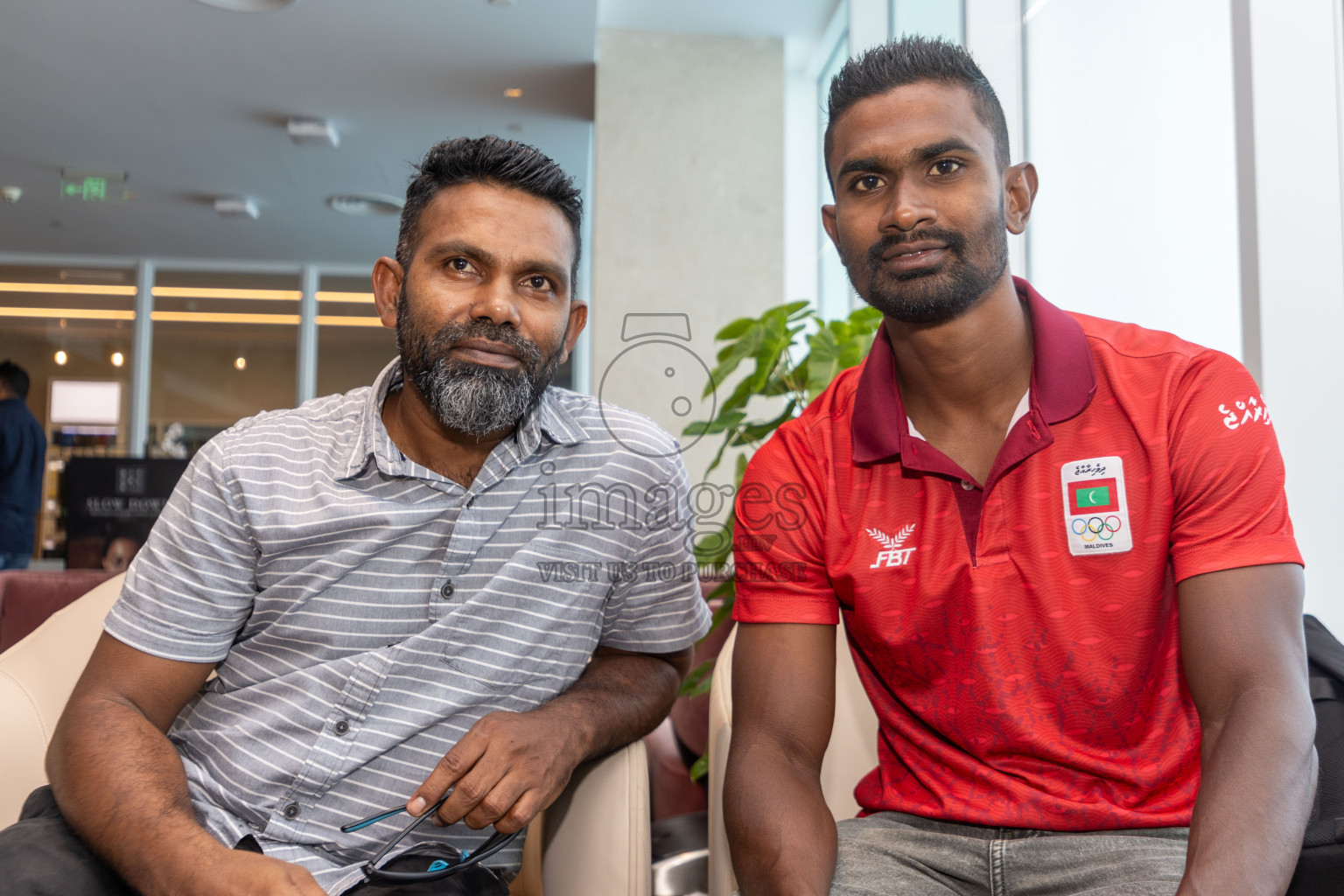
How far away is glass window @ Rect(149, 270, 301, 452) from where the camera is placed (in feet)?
26.6

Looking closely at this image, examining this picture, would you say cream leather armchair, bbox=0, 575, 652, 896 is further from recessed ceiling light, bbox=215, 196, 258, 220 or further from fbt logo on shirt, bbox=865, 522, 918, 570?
recessed ceiling light, bbox=215, 196, 258, 220

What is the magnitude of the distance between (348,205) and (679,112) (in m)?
3.17

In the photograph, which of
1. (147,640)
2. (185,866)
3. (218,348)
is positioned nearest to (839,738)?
(185,866)

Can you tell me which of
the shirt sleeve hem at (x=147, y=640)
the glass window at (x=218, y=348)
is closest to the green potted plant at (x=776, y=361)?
the shirt sleeve hem at (x=147, y=640)

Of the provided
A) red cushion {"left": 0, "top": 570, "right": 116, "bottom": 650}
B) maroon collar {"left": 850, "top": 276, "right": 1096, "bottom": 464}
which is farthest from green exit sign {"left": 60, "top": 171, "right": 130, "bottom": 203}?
maroon collar {"left": 850, "top": 276, "right": 1096, "bottom": 464}

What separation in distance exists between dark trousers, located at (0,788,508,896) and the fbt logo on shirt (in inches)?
27.1

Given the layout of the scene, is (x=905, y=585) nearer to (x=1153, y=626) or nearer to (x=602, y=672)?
(x=1153, y=626)

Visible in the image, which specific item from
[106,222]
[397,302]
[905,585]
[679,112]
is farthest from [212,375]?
[905,585]

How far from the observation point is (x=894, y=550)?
1.22 m

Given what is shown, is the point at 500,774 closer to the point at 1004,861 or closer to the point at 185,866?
the point at 185,866

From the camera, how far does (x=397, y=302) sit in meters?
1.51

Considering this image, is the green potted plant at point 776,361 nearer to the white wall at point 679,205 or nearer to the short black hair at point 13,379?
the white wall at point 679,205

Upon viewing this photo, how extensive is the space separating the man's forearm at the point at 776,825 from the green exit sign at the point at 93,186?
6559 mm

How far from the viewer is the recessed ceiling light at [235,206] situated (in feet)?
21.4
